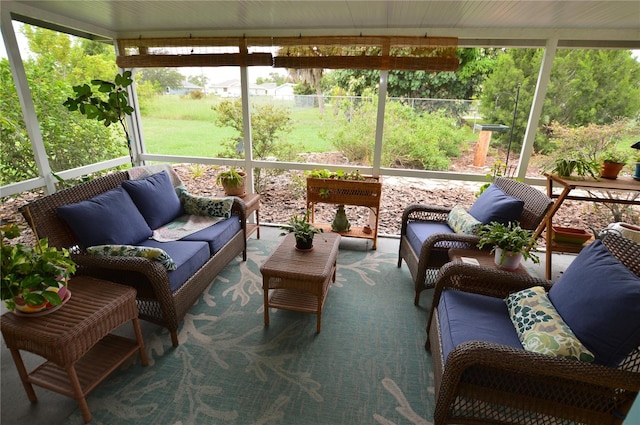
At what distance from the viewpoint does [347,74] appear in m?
3.83

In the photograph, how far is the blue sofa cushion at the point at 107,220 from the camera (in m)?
1.98

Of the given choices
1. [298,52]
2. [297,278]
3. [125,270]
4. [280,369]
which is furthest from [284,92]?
[280,369]

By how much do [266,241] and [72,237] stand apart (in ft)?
6.02

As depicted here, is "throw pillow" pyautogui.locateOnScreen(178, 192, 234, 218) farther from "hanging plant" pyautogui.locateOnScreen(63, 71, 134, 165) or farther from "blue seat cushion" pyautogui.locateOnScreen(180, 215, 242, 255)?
"hanging plant" pyautogui.locateOnScreen(63, 71, 134, 165)

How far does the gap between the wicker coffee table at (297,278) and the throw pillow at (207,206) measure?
78 centimetres

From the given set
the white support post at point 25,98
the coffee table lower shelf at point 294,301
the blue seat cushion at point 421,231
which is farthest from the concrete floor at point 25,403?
the blue seat cushion at point 421,231

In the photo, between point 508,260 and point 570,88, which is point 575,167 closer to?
point 570,88

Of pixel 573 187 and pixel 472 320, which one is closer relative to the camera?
pixel 472 320

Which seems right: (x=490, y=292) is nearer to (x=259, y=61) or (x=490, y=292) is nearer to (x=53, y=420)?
(x=53, y=420)

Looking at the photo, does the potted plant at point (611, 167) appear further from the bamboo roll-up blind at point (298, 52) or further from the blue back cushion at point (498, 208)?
the bamboo roll-up blind at point (298, 52)

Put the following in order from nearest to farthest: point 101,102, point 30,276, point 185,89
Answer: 1. point 30,276
2. point 101,102
3. point 185,89

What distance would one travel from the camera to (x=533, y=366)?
1201 mm

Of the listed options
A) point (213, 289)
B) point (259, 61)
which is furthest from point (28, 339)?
point (259, 61)

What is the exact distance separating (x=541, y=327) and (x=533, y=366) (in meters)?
0.27
